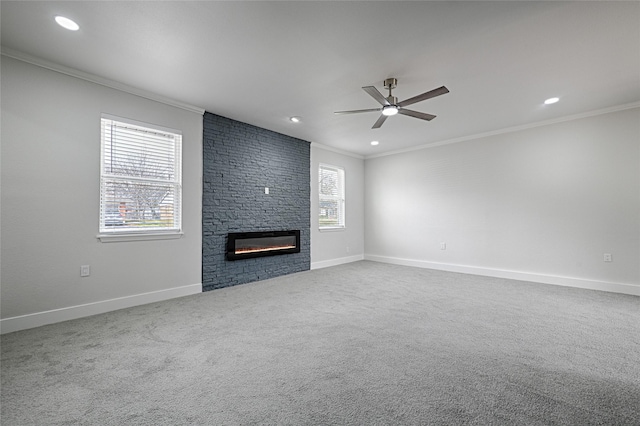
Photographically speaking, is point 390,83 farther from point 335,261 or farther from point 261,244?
point 335,261

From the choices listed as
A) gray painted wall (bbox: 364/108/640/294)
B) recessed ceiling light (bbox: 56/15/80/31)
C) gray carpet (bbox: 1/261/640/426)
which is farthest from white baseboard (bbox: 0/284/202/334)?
gray painted wall (bbox: 364/108/640/294)

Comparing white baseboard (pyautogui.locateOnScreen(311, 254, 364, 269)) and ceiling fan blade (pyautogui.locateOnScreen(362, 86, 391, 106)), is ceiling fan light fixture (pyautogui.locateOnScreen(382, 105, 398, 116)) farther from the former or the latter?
white baseboard (pyautogui.locateOnScreen(311, 254, 364, 269))

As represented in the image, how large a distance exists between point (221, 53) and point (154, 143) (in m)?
1.79

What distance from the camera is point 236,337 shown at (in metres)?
2.65

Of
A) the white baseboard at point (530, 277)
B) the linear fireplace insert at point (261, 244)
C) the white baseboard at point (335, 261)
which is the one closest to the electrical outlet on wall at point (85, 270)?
the linear fireplace insert at point (261, 244)

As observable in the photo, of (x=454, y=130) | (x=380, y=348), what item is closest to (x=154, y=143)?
(x=380, y=348)

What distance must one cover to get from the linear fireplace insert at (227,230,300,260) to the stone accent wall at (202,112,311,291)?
103mm

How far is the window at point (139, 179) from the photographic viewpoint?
3473mm

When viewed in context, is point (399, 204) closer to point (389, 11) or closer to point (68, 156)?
point (389, 11)

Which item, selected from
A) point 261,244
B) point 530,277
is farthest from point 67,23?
point 530,277

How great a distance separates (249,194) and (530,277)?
516 cm

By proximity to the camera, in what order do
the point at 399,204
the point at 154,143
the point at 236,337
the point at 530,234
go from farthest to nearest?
the point at 399,204, the point at 530,234, the point at 154,143, the point at 236,337

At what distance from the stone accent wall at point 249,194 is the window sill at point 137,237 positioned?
47 cm

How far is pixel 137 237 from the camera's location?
3.66 meters
